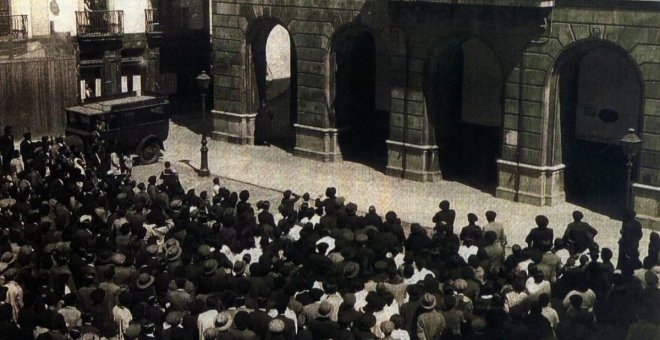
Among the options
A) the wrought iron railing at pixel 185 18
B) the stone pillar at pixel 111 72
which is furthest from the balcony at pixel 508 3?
the wrought iron railing at pixel 185 18

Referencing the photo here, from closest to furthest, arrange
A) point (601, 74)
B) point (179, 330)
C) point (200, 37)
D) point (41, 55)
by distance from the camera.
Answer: point (179, 330) < point (601, 74) < point (41, 55) < point (200, 37)

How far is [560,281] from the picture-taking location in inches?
627

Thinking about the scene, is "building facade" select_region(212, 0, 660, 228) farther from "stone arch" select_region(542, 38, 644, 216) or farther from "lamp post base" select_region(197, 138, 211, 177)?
"lamp post base" select_region(197, 138, 211, 177)

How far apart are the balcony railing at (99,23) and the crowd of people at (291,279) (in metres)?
16.9

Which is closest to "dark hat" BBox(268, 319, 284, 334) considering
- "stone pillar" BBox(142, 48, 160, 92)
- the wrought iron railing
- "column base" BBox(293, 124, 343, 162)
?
"column base" BBox(293, 124, 343, 162)

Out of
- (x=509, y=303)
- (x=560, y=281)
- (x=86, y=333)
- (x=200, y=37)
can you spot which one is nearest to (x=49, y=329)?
(x=86, y=333)

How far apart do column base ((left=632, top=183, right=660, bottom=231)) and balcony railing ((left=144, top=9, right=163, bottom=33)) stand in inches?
847

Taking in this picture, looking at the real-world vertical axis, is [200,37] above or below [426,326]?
above

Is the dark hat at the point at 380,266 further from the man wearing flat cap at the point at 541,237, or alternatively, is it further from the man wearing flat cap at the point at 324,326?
the man wearing flat cap at the point at 541,237

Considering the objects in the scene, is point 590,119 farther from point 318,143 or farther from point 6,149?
point 6,149

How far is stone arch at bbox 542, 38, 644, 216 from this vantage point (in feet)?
84.7

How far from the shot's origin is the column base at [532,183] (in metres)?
26.2

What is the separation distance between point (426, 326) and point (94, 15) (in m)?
26.3

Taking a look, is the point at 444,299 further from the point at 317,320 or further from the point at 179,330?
the point at 179,330
